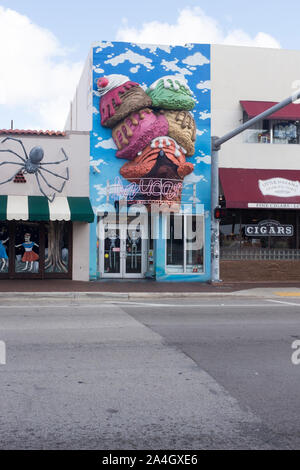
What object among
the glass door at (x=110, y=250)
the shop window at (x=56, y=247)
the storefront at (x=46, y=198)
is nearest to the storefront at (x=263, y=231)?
the glass door at (x=110, y=250)

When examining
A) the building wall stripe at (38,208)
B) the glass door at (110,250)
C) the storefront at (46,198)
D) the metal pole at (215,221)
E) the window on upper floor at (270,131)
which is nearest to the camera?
the building wall stripe at (38,208)

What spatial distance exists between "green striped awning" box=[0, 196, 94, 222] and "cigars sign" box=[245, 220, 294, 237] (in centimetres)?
636

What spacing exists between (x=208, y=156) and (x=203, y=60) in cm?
378

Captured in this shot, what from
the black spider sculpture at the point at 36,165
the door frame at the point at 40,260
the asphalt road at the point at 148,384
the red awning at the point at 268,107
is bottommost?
the asphalt road at the point at 148,384

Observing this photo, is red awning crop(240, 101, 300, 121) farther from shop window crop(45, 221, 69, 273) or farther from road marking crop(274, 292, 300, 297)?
shop window crop(45, 221, 69, 273)

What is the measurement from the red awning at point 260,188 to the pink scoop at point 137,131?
298cm

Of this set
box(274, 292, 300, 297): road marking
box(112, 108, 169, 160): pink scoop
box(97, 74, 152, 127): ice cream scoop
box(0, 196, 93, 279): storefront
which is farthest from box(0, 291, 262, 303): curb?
box(97, 74, 152, 127): ice cream scoop

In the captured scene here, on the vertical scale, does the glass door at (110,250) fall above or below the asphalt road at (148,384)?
above

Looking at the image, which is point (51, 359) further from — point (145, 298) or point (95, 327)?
point (145, 298)

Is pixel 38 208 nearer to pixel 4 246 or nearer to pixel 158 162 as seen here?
pixel 4 246

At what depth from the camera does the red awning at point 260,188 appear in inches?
765

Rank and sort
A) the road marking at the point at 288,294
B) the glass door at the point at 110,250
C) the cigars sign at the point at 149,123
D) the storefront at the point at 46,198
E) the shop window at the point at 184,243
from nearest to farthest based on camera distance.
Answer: the road marking at the point at 288,294 → the storefront at the point at 46,198 → the cigars sign at the point at 149,123 → the glass door at the point at 110,250 → the shop window at the point at 184,243

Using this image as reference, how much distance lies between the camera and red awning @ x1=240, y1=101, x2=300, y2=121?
20141 mm

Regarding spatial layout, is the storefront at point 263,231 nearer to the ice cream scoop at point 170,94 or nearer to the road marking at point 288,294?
the ice cream scoop at point 170,94
